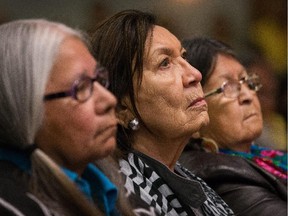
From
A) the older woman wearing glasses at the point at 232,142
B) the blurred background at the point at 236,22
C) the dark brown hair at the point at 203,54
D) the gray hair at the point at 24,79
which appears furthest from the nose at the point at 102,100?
the blurred background at the point at 236,22

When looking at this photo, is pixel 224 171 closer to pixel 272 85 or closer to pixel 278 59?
pixel 272 85

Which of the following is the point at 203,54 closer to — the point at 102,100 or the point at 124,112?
the point at 124,112

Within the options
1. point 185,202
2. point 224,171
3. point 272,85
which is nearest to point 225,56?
point 224,171

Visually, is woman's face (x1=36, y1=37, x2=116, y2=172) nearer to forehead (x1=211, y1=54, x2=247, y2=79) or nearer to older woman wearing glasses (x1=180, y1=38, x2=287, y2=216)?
older woman wearing glasses (x1=180, y1=38, x2=287, y2=216)

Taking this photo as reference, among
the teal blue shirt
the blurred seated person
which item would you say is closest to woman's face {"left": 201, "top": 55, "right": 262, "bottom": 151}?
the blurred seated person

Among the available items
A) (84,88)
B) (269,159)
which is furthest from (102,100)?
(269,159)

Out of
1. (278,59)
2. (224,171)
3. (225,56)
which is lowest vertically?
(278,59)

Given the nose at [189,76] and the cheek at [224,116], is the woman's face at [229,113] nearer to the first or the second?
the cheek at [224,116]

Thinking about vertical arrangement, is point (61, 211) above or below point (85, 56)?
below

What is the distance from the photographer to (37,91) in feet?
4.21

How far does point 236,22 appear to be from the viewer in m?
4.18

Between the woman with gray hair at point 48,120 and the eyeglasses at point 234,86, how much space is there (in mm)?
1067

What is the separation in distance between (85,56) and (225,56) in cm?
115

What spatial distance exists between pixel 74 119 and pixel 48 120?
0.15 ft
